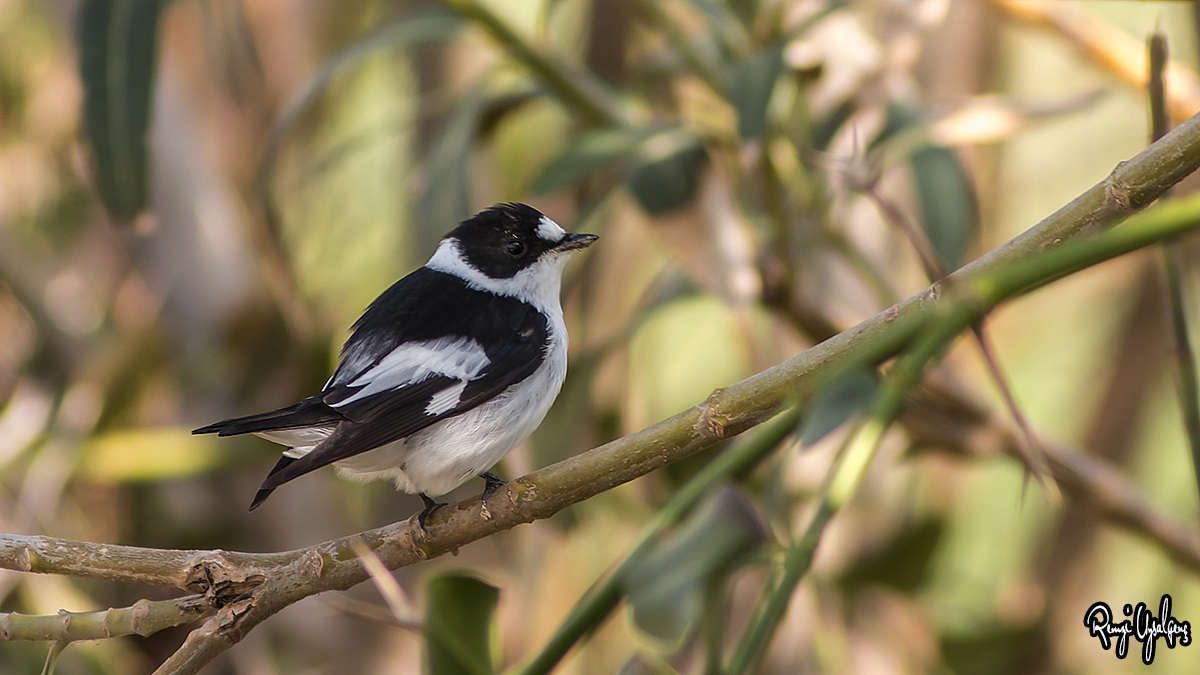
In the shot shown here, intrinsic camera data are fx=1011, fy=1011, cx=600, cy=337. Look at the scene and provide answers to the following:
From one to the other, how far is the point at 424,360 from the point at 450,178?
2.41 ft

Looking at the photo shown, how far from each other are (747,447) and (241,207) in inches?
98.3

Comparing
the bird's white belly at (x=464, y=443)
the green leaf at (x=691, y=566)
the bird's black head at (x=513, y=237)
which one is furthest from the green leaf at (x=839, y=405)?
the bird's black head at (x=513, y=237)

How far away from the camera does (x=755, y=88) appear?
185 centimetres

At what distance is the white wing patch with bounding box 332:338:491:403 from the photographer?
1.43 meters

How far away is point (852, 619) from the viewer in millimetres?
2762

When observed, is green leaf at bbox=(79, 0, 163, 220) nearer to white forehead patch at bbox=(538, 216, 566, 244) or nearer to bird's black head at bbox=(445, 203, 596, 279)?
bird's black head at bbox=(445, 203, 596, 279)

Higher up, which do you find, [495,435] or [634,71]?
[634,71]

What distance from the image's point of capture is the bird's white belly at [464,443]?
1.49 metres

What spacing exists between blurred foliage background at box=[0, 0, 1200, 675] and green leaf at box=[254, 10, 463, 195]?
2 centimetres

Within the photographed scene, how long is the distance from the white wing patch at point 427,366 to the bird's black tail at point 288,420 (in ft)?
0.10

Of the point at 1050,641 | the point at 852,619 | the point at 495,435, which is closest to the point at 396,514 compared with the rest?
the point at 852,619

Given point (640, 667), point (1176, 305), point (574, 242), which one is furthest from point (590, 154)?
point (640, 667)

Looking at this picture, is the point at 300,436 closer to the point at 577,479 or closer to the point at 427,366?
the point at 427,366

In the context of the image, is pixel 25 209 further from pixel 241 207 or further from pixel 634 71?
pixel 634 71
